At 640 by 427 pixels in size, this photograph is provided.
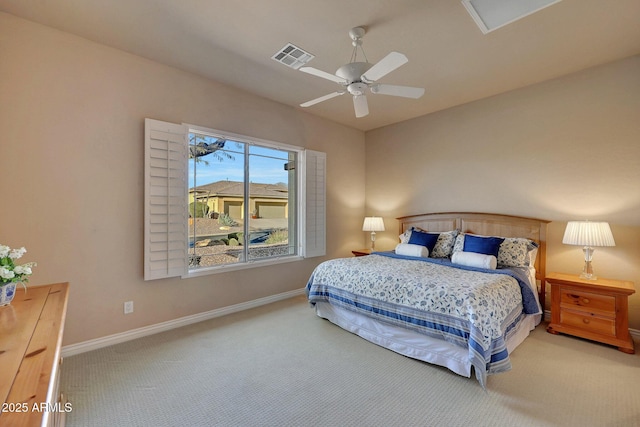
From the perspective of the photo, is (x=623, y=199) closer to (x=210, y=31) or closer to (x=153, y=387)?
(x=210, y=31)

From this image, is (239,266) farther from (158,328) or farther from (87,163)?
(87,163)

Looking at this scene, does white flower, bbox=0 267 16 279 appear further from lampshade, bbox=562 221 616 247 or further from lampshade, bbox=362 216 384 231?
lampshade, bbox=562 221 616 247

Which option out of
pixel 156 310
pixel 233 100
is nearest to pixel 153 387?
pixel 156 310

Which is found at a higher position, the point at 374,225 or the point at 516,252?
the point at 374,225

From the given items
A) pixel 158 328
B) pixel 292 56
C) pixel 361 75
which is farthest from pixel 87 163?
pixel 361 75

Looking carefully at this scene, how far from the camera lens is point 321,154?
15.5ft

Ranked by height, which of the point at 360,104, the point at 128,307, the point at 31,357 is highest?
the point at 360,104

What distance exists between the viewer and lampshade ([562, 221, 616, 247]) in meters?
2.87

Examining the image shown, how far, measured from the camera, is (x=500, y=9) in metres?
2.24

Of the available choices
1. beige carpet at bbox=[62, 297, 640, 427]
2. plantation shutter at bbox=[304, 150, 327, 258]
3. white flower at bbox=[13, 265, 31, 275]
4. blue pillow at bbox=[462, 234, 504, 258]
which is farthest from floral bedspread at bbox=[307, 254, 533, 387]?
white flower at bbox=[13, 265, 31, 275]

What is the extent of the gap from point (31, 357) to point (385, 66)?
2518mm

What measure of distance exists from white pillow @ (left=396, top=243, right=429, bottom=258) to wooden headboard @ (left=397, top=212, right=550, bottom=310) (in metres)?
0.81

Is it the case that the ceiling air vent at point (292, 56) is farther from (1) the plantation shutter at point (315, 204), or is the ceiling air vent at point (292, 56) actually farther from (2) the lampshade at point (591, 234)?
(2) the lampshade at point (591, 234)

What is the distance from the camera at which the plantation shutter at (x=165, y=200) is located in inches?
118
